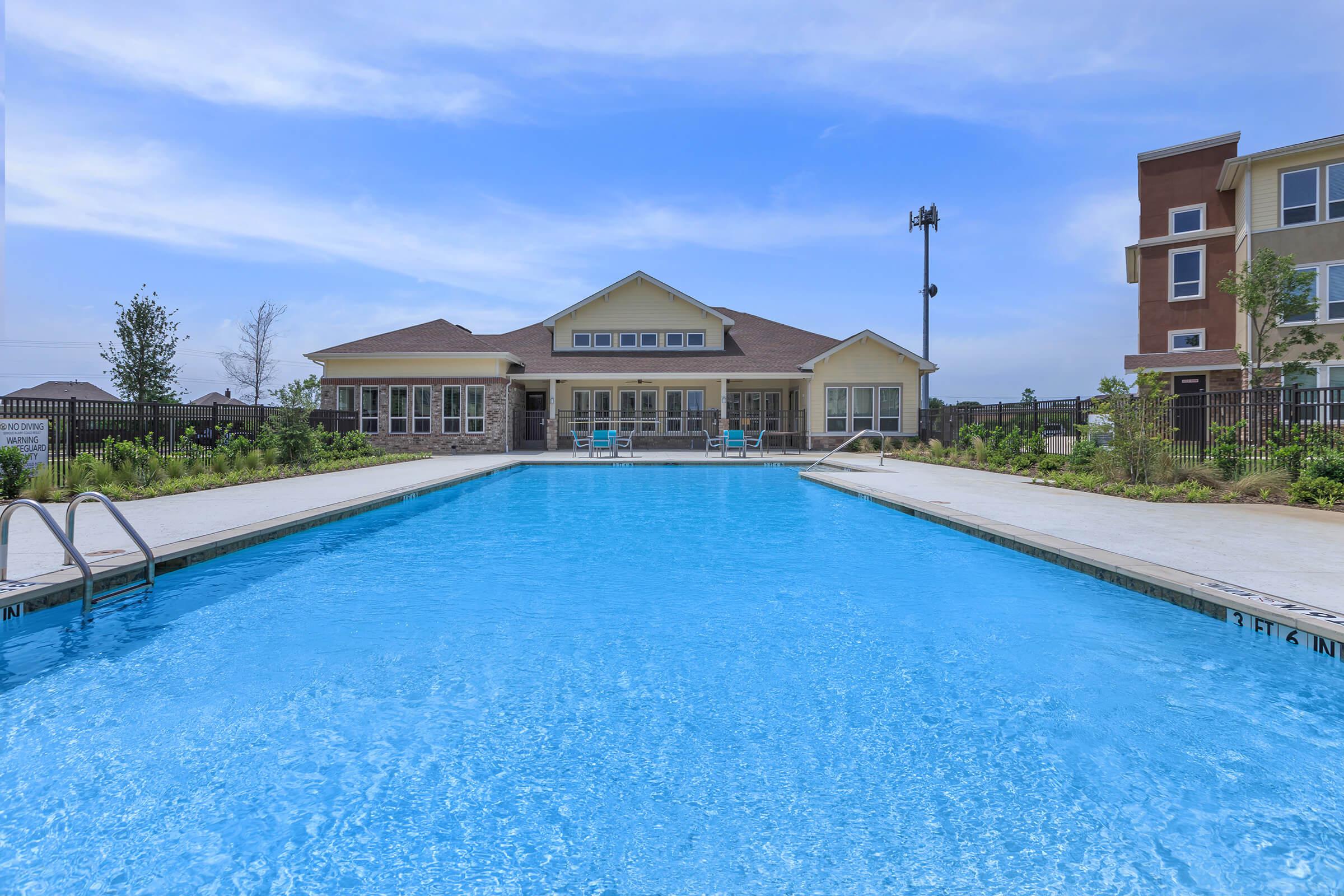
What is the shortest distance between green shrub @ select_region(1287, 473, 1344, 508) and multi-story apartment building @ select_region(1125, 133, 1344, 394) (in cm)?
1322

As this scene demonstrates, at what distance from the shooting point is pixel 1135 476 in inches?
494

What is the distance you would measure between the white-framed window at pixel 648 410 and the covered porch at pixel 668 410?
0.02 metres

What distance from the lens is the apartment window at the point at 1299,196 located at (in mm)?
20500

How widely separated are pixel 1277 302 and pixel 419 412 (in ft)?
91.3

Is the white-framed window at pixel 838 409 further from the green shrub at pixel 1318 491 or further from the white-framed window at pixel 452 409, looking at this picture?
the green shrub at pixel 1318 491

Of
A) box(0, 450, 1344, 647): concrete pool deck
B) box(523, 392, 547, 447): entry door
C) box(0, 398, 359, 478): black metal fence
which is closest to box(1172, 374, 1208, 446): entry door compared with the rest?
box(0, 450, 1344, 647): concrete pool deck

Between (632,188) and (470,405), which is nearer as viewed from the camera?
(632,188)

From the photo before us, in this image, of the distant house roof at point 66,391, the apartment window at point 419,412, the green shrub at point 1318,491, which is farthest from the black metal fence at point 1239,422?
the distant house roof at point 66,391

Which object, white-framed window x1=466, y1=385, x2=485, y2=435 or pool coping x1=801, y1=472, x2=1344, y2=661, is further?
white-framed window x1=466, y1=385, x2=485, y2=435

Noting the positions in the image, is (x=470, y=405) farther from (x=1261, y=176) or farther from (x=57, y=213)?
(x=1261, y=176)

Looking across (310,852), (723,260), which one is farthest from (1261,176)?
(310,852)

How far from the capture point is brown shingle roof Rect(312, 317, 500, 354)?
25.7 m

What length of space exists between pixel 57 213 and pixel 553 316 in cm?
1592

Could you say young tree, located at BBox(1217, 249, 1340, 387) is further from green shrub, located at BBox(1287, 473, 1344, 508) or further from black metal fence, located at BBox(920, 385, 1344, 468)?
green shrub, located at BBox(1287, 473, 1344, 508)
